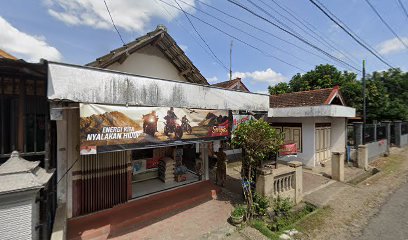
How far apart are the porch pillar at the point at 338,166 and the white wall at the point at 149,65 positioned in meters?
8.42

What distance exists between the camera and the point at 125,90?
5207 millimetres

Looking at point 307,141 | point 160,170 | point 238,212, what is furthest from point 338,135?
point 160,170

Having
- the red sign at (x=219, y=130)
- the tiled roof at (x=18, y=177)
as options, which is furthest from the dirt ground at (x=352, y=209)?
the tiled roof at (x=18, y=177)

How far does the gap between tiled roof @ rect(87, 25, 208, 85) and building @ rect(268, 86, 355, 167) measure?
5.88m

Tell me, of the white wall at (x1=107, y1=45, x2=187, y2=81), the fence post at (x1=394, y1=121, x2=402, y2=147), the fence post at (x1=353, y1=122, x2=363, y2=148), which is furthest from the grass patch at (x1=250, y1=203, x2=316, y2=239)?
the fence post at (x1=394, y1=121, x2=402, y2=147)

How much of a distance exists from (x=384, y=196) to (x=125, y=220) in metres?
10.1

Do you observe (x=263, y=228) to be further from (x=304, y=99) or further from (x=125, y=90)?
(x=304, y=99)

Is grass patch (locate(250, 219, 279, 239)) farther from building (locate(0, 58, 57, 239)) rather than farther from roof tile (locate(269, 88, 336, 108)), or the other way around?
roof tile (locate(269, 88, 336, 108))

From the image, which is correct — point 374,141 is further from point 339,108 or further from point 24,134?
point 24,134

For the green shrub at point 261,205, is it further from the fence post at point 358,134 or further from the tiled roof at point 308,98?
the fence post at point 358,134

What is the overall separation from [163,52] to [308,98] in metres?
9.83

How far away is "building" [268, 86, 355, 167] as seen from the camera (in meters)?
12.0

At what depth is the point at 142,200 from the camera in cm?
676

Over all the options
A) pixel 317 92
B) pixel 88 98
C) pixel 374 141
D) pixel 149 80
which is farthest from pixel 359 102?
pixel 88 98
